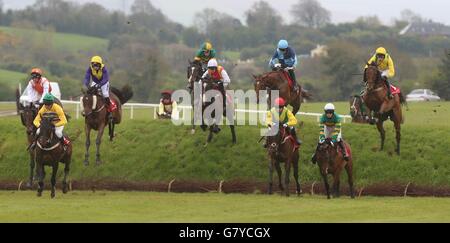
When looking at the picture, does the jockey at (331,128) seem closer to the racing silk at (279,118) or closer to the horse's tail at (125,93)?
the racing silk at (279,118)

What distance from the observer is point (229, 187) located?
31953 millimetres

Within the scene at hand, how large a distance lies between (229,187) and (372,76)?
562 centimetres

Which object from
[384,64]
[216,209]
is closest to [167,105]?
[384,64]

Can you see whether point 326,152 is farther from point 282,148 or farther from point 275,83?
point 275,83

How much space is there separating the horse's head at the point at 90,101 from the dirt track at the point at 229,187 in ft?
7.87

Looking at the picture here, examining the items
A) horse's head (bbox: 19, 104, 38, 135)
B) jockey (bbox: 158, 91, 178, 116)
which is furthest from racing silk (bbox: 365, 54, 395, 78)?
jockey (bbox: 158, 91, 178, 116)

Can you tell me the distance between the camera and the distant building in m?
137

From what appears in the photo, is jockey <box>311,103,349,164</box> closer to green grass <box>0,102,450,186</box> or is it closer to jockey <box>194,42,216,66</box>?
green grass <box>0,102,450,186</box>

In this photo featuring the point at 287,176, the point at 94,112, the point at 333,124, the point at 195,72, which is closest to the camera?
the point at 333,124

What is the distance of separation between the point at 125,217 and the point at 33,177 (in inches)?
475

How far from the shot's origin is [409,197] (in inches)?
1187

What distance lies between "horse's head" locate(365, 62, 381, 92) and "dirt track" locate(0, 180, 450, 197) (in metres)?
3.10

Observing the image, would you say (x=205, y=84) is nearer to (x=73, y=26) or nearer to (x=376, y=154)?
(x=376, y=154)
